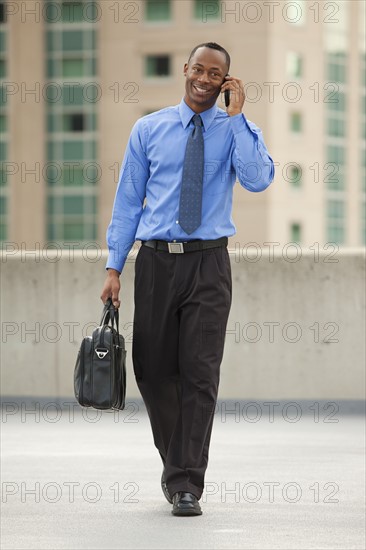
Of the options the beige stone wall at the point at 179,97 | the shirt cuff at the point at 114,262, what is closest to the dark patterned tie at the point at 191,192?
the shirt cuff at the point at 114,262

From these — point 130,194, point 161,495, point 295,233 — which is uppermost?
point 130,194

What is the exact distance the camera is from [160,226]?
680 cm

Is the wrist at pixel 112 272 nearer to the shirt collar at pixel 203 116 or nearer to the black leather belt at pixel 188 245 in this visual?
the black leather belt at pixel 188 245

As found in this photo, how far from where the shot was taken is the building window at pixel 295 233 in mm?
76125

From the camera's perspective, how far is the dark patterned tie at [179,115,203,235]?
22.0 feet

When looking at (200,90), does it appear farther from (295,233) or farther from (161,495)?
(295,233)

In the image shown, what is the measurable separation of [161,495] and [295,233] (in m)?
69.3

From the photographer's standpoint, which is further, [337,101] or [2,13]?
[337,101]

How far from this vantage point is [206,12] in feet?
248

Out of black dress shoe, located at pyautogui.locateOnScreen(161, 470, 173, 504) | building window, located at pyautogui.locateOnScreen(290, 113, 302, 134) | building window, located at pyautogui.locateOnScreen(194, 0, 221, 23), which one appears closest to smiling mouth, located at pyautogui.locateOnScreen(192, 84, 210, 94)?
black dress shoe, located at pyautogui.locateOnScreen(161, 470, 173, 504)

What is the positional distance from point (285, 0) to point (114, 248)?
71.6 meters

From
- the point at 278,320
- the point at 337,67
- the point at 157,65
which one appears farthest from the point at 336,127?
the point at 278,320

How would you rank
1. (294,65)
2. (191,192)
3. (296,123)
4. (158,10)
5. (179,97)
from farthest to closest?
(294,65) < (296,123) < (158,10) < (179,97) < (191,192)

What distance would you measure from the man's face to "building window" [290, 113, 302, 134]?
69.6 meters
